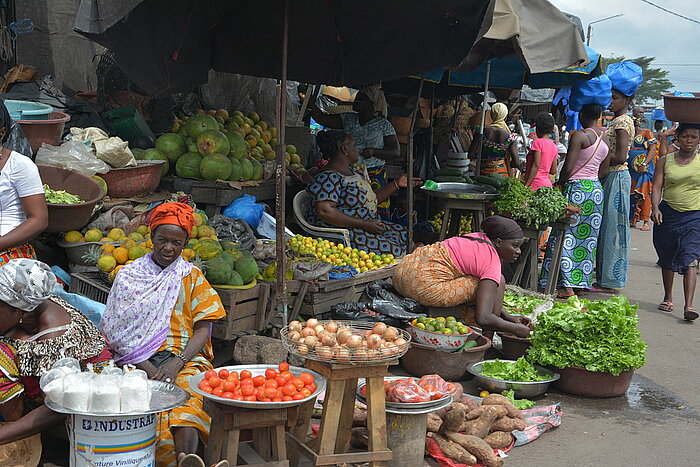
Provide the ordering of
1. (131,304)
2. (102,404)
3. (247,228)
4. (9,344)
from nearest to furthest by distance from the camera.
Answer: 1. (102,404)
2. (9,344)
3. (131,304)
4. (247,228)

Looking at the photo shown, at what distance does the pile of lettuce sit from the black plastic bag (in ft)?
3.83

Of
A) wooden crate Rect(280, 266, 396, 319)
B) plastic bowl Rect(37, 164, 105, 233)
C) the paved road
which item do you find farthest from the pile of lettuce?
plastic bowl Rect(37, 164, 105, 233)

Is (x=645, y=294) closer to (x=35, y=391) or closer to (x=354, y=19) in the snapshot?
(x=354, y=19)

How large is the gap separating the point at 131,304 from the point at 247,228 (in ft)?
7.94

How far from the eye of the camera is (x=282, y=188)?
4.86 metres

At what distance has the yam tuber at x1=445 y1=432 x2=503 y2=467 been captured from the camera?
4035mm

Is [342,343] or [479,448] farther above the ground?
[342,343]

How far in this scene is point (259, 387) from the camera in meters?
3.36

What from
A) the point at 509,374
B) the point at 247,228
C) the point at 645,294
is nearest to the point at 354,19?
the point at 247,228

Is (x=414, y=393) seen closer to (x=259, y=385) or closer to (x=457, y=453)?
(x=457, y=453)

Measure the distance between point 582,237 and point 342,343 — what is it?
576 cm

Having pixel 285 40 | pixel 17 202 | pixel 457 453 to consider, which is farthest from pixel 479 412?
pixel 17 202

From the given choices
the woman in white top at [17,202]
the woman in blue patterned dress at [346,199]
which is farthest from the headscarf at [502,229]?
the woman in white top at [17,202]

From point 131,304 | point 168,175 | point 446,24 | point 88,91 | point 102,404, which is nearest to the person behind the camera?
point 102,404
